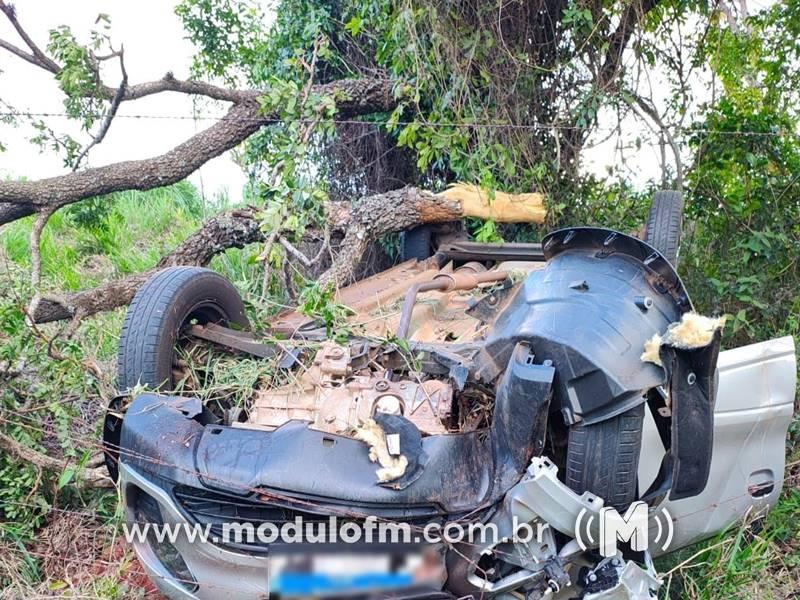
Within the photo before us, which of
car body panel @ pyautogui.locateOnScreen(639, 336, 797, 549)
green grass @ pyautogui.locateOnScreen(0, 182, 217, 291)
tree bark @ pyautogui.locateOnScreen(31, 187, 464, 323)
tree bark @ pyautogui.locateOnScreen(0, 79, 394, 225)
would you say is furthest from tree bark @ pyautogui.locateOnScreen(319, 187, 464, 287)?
car body panel @ pyautogui.locateOnScreen(639, 336, 797, 549)

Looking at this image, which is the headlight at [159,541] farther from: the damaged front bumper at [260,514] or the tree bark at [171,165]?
the tree bark at [171,165]

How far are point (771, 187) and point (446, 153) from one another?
227 centimetres

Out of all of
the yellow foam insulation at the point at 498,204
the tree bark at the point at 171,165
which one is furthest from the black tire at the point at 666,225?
the tree bark at the point at 171,165

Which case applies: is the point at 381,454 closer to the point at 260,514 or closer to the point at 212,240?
the point at 260,514

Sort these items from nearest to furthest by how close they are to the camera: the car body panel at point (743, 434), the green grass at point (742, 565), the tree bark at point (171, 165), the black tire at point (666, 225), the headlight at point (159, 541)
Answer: the headlight at point (159, 541) → the car body panel at point (743, 434) → the green grass at point (742, 565) → the tree bark at point (171, 165) → the black tire at point (666, 225)

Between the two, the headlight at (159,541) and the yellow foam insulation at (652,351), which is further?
the headlight at (159,541)

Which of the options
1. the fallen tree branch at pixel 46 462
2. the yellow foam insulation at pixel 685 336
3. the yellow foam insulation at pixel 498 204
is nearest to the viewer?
the yellow foam insulation at pixel 685 336

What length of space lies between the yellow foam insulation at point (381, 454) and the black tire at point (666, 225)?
2618 mm

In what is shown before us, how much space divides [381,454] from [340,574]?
364 mm

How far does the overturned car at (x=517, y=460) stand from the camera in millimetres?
2076

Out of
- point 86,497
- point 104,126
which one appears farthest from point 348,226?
point 86,497

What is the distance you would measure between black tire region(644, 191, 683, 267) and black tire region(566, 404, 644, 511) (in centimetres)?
238

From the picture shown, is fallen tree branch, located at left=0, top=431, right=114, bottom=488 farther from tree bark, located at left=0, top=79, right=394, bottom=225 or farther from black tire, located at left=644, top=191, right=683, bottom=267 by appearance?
black tire, located at left=644, top=191, right=683, bottom=267

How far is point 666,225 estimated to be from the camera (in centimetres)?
424
